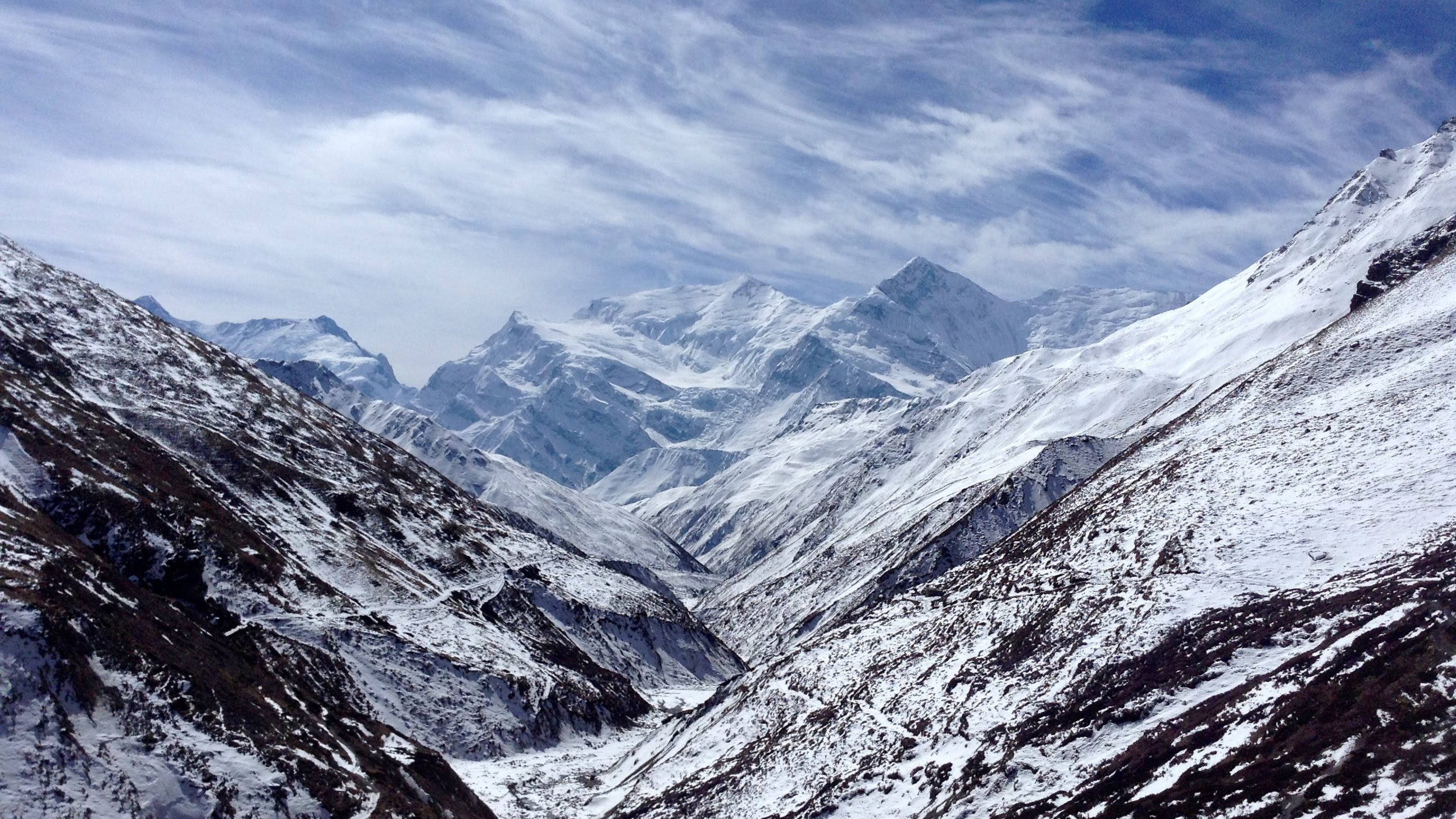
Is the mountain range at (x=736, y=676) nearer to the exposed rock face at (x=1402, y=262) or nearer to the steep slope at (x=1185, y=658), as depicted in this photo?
the steep slope at (x=1185, y=658)

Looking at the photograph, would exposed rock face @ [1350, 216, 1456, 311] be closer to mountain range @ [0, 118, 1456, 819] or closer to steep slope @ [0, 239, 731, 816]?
mountain range @ [0, 118, 1456, 819]

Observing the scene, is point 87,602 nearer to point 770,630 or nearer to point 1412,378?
point 1412,378

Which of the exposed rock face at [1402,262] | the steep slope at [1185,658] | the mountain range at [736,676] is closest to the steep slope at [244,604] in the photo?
the mountain range at [736,676]

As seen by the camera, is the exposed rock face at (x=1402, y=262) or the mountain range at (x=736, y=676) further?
the exposed rock face at (x=1402, y=262)

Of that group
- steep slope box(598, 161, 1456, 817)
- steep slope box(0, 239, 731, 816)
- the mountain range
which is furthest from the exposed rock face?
steep slope box(0, 239, 731, 816)

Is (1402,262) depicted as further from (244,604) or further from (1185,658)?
(244,604)

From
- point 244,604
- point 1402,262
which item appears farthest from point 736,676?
point 1402,262

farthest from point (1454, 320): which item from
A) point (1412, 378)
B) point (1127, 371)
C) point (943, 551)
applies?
point (1127, 371)
